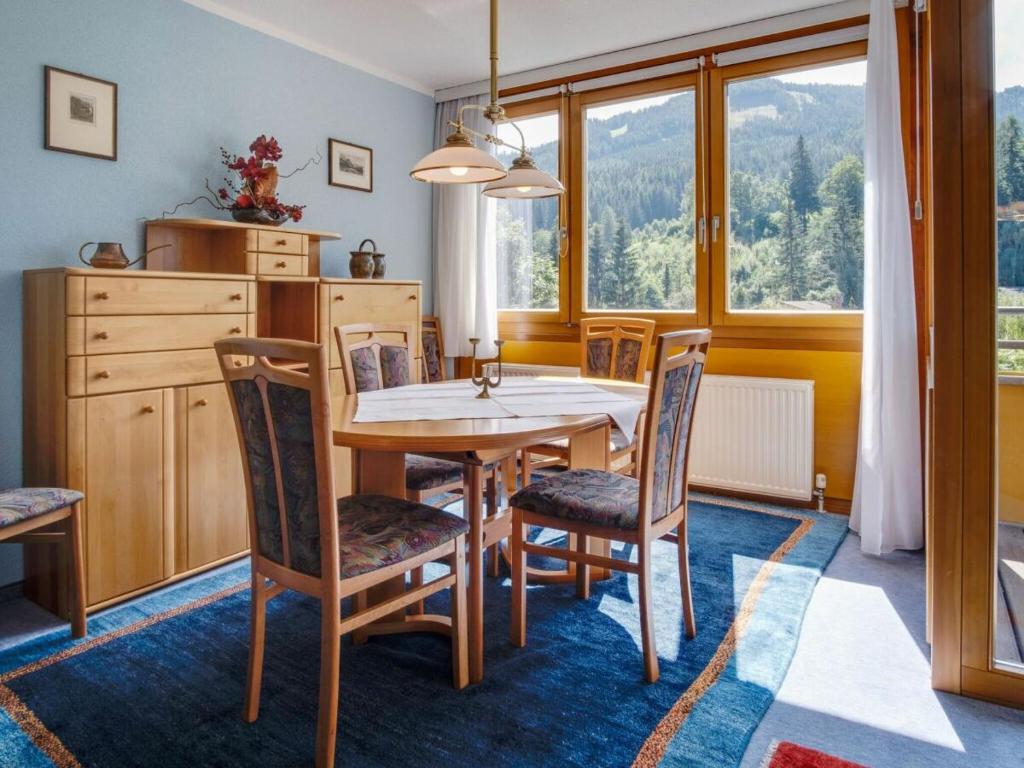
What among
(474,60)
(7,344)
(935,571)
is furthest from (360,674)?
(474,60)

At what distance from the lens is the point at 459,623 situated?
1880 mm

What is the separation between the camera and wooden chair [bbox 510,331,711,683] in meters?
1.92

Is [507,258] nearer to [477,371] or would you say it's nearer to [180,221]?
[477,371]

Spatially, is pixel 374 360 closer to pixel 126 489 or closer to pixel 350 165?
pixel 126 489

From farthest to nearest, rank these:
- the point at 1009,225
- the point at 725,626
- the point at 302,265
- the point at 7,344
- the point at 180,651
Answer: the point at 302,265 < the point at 7,344 < the point at 725,626 < the point at 180,651 < the point at 1009,225

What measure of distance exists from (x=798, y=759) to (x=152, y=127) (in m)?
3.35

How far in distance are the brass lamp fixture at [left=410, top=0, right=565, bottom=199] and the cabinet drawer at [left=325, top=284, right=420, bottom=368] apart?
1130 millimetres

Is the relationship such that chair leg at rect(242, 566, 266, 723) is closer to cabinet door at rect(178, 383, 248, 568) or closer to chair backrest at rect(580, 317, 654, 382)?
cabinet door at rect(178, 383, 248, 568)

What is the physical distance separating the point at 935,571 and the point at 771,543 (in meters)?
1.18

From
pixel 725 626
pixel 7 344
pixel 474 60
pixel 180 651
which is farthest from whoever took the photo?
pixel 474 60

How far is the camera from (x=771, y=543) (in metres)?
3.08

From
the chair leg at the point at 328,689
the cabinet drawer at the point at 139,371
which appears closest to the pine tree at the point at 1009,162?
the chair leg at the point at 328,689

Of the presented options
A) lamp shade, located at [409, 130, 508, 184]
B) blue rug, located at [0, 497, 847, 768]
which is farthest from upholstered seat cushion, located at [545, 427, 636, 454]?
lamp shade, located at [409, 130, 508, 184]

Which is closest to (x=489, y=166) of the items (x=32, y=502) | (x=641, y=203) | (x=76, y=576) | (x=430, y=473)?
(x=430, y=473)
